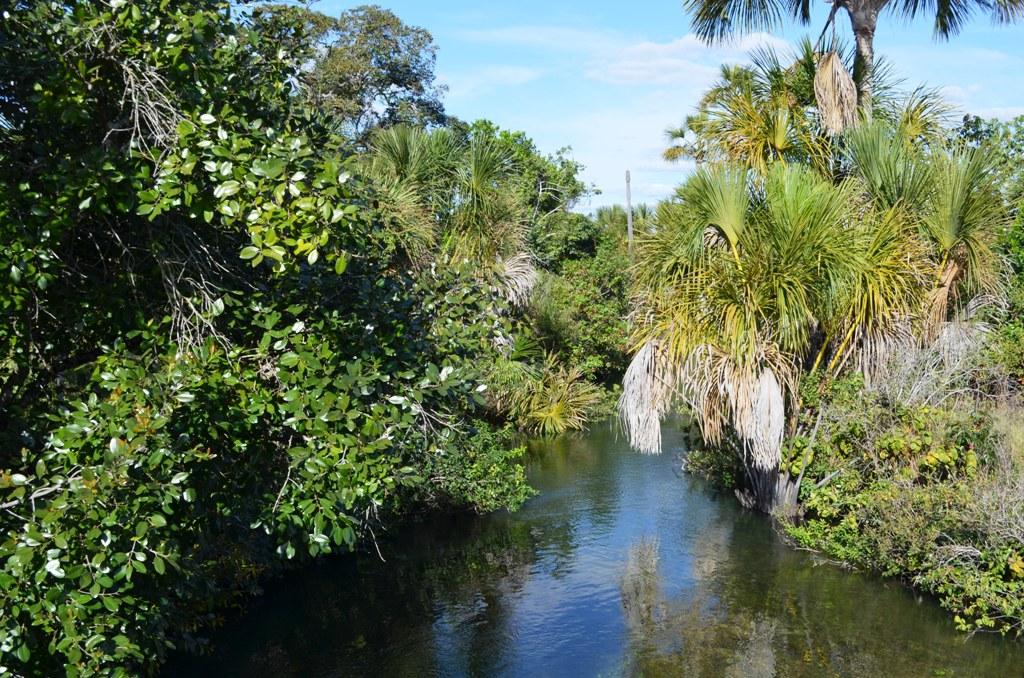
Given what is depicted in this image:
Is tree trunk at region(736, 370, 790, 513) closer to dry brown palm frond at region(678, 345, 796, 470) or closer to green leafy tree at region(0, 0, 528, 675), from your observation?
dry brown palm frond at region(678, 345, 796, 470)

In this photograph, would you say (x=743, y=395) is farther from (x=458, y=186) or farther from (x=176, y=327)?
(x=458, y=186)

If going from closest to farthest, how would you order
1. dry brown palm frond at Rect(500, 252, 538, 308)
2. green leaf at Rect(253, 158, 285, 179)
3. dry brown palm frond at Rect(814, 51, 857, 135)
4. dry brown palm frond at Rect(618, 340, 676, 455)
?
green leaf at Rect(253, 158, 285, 179), dry brown palm frond at Rect(618, 340, 676, 455), dry brown palm frond at Rect(814, 51, 857, 135), dry brown palm frond at Rect(500, 252, 538, 308)

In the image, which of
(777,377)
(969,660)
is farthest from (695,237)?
(969,660)

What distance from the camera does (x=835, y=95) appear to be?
14281 millimetres

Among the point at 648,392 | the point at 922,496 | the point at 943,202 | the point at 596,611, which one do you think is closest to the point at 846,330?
the point at 943,202

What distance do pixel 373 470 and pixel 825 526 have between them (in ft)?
28.8

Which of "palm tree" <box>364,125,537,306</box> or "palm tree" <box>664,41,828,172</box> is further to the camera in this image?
"palm tree" <box>364,125,537,306</box>

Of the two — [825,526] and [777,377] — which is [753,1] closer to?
[777,377]

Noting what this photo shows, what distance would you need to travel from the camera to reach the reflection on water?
923 cm

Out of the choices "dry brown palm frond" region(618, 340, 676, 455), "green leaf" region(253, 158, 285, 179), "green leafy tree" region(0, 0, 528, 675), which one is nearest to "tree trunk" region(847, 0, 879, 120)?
"dry brown palm frond" region(618, 340, 676, 455)

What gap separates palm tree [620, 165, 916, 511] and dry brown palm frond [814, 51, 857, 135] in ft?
7.08

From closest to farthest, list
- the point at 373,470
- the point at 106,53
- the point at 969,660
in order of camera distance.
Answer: the point at 373,470
the point at 106,53
the point at 969,660

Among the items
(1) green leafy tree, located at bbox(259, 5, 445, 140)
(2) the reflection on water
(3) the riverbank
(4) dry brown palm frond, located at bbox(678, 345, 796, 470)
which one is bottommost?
(2) the reflection on water

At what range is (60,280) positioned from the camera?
204 inches
